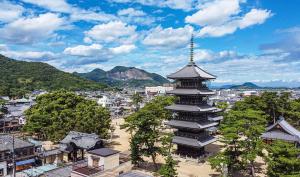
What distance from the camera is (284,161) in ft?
88.1

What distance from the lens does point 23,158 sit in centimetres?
4006

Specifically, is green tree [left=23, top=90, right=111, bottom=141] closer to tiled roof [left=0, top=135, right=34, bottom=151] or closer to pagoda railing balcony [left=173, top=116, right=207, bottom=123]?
tiled roof [left=0, top=135, right=34, bottom=151]

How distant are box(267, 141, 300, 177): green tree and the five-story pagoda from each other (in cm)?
1506

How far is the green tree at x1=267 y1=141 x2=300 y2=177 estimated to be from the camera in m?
26.9

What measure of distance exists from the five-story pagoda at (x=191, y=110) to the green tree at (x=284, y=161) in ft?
49.4

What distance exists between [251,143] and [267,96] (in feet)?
115

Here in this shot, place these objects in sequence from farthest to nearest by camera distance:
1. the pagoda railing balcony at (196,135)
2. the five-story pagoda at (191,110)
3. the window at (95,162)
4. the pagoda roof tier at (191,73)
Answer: the pagoda roof tier at (191,73) < the pagoda railing balcony at (196,135) < the five-story pagoda at (191,110) < the window at (95,162)

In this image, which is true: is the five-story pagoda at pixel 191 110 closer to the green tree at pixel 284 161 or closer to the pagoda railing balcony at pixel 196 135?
the pagoda railing balcony at pixel 196 135

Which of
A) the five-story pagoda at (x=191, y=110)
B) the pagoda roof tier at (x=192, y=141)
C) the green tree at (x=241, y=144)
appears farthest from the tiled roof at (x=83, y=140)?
the green tree at (x=241, y=144)

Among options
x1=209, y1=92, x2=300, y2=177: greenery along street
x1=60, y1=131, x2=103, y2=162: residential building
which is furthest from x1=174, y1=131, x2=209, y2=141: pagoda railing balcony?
x1=60, y1=131, x2=103, y2=162: residential building

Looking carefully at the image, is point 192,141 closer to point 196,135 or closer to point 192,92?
point 196,135

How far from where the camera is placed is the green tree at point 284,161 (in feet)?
88.1

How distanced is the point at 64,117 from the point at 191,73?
1086 inches

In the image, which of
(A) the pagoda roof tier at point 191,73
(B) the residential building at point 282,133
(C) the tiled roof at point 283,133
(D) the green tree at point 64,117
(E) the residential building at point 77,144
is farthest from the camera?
(D) the green tree at point 64,117
